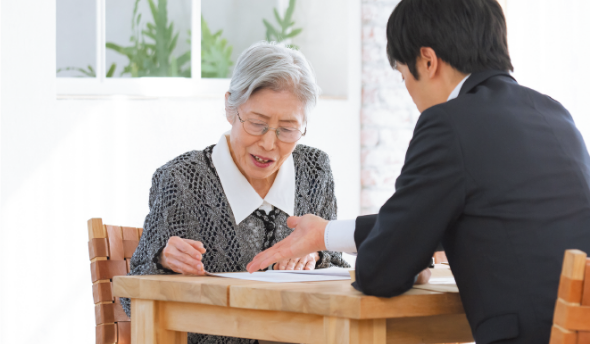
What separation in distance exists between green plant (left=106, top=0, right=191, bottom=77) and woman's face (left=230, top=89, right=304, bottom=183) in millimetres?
1702

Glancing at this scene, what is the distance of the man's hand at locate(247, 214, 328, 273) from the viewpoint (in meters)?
1.47

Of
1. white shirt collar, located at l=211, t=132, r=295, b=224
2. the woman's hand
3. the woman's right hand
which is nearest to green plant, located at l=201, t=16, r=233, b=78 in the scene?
white shirt collar, located at l=211, t=132, r=295, b=224

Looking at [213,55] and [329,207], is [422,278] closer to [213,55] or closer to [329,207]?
[329,207]

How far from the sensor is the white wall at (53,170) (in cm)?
323

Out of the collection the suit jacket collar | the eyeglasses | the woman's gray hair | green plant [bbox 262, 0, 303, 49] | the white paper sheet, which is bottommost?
the white paper sheet

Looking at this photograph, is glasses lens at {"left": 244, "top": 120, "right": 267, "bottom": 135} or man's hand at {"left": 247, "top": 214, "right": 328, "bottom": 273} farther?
glasses lens at {"left": 244, "top": 120, "right": 267, "bottom": 135}

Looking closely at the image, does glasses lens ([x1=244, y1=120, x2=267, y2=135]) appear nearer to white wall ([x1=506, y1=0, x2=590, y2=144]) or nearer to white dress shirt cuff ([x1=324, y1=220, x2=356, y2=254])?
white dress shirt cuff ([x1=324, y1=220, x2=356, y2=254])

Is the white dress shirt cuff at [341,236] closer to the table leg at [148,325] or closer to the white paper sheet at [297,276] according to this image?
the white paper sheet at [297,276]

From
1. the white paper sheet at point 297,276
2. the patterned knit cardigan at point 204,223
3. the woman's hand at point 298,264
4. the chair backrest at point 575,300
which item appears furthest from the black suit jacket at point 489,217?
the patterned knit cardigan at point 204,223

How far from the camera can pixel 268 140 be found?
2004 mm

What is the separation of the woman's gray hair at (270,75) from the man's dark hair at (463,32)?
659 millimetres

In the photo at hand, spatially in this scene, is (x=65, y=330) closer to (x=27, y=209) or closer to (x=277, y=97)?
(x=27, y=209)

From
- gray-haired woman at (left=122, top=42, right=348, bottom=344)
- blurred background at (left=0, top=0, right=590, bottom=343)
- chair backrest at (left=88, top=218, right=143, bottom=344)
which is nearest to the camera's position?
gray-haired woman at (left=122, top=42, right=348, bottom=344)

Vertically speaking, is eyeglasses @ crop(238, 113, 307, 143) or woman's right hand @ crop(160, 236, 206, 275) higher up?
eyeglasses @ crop(238, 113, 307, 143)
